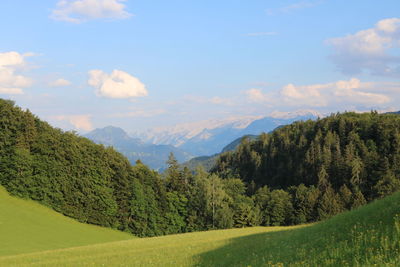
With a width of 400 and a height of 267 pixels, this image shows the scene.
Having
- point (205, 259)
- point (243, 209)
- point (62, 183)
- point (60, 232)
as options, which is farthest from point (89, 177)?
point (205, 259)

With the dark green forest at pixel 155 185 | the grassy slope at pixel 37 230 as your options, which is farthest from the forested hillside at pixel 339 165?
the grassy slope at pixel 37 230

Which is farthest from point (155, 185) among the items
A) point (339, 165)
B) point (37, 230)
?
point (339, 165)

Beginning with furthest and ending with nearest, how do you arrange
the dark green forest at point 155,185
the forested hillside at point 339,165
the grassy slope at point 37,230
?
the forested hillside at point 339,165, the dark green forest at point 155,185, the grassy slope at point 37,230

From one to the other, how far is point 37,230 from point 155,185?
153 ft

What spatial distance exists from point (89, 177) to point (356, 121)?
130 meters

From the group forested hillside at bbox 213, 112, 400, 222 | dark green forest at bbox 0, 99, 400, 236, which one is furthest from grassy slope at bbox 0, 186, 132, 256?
forested hillside at bbox 213, 112, 400, 222

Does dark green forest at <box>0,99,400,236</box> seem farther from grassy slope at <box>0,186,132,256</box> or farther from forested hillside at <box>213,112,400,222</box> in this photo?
grassy slope at <box>0,186,132,256</box>

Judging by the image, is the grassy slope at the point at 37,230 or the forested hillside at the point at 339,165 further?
the forested hillside at the point at 339,165

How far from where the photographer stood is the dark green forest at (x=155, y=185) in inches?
3846

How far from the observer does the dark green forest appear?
9769 centimetres

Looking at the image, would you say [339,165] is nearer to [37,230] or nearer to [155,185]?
[155,185]

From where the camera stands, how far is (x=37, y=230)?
75.1m

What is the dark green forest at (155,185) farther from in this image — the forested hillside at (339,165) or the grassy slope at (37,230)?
the grassy slope at (37,230)

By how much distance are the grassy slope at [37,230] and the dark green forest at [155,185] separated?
14.1ft
